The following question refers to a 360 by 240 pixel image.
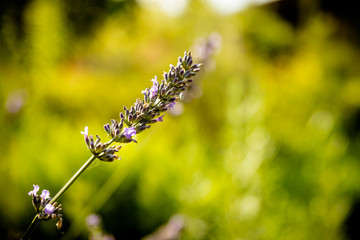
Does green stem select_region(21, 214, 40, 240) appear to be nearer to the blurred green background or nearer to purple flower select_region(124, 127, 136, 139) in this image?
the blurred green background

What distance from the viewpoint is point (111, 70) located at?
4.64 m

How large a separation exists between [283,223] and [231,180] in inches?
14.0

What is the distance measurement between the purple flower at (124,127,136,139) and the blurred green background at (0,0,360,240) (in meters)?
0.14

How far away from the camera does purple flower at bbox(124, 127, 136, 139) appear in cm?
40

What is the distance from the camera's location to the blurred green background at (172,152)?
4.63ft

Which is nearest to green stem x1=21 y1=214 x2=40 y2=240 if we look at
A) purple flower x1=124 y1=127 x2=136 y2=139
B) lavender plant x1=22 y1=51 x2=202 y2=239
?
lavender plant x1=22 y1=51 x2=202 y2=239

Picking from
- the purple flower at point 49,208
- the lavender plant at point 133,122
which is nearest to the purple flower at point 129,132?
the lavender plant at point 133,122

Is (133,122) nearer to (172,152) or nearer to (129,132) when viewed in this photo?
(129,132)

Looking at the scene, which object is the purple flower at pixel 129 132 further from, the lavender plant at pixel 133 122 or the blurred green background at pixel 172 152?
the blurred green background at pixel 172 152

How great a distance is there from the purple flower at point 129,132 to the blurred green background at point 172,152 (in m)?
0.14

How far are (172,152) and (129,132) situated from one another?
69.1 inches

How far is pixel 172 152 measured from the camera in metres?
2.15

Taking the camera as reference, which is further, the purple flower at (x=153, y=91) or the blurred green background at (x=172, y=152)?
the blurred green background at (x=172, y=152)

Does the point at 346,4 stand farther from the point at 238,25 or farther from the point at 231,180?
the point at 231,180
